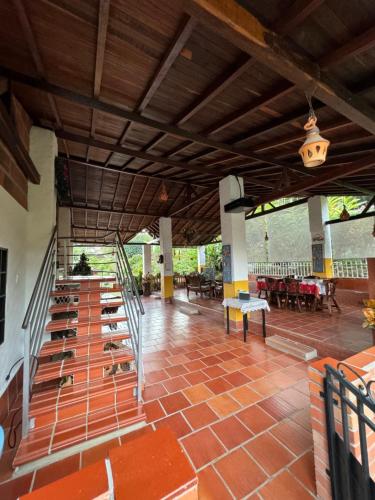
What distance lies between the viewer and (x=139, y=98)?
299 centimetres

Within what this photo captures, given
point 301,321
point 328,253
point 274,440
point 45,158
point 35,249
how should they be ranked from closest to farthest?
point 274,440, point 35,249, point 45,158, point 301,321, point 328,253

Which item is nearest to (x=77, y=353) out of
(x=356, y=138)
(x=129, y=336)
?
(x=129, y=336)

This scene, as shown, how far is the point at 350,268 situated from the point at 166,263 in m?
6.66

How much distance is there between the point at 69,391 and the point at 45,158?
3600 mm

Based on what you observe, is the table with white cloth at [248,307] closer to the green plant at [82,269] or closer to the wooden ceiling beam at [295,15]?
the green plant at [82,269]

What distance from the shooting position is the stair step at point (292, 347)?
131 inches

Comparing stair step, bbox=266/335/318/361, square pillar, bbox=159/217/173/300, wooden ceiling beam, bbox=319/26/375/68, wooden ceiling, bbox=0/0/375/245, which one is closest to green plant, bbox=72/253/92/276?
wooden ceiling, bbox=0/0/375/245

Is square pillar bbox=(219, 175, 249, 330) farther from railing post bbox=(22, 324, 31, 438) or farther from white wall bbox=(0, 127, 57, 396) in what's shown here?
railing post bbox=(22, 324, 31, 438)

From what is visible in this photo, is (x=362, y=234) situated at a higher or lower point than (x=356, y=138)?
lower

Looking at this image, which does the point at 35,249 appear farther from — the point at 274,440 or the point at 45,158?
the point at 274,440

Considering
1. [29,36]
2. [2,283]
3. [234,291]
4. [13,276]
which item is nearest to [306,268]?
[234,291]

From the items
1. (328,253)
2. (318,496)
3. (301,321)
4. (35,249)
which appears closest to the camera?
(318,496)

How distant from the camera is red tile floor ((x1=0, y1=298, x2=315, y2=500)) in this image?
155 cm

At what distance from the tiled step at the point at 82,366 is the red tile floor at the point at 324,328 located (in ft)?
10.2
